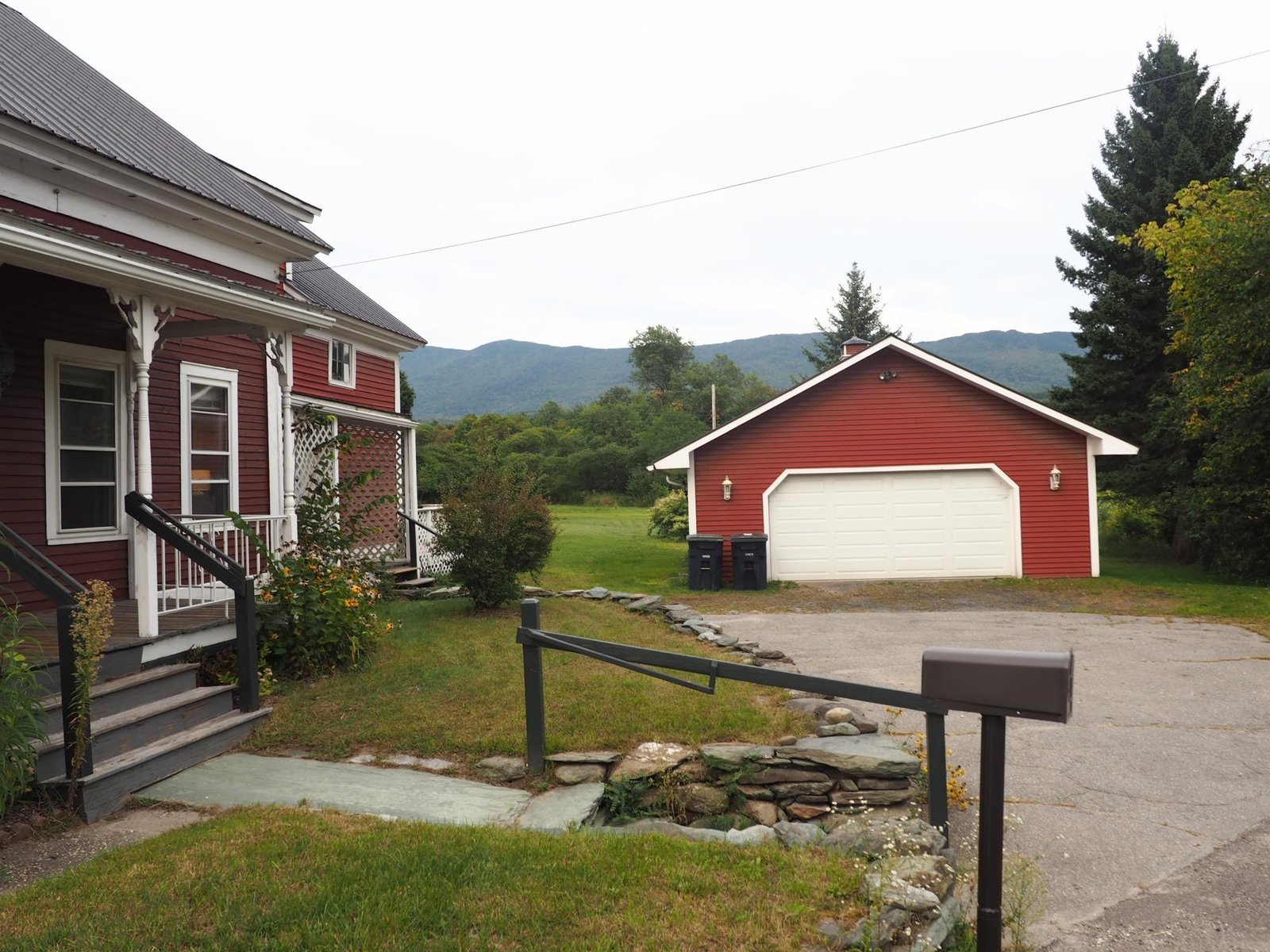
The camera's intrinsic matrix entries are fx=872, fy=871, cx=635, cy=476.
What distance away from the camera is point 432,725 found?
592 cm

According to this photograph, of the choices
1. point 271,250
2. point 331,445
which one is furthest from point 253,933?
point 271,250

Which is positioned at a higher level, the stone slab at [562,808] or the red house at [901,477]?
the red house at [901,477]

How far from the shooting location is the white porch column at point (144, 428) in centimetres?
616

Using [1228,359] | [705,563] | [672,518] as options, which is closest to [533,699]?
[705,563]

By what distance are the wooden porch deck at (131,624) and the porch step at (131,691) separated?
22cm

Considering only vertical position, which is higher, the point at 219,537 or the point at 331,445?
the point at 331,445

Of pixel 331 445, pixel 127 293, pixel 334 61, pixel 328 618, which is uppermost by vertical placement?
pixel 334 61

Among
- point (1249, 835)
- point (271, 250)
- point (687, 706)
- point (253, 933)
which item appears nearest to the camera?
point (253, 933)

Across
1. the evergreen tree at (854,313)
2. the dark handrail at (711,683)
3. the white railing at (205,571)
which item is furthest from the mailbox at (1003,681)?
the evergreen tree at (854,313)

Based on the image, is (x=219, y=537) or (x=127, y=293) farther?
(x=219, y=537)

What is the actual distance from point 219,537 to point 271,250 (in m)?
3.43

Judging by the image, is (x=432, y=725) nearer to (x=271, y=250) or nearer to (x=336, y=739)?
(x=336, y=739)

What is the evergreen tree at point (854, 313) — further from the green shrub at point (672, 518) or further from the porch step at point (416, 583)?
the porch step at point (416, 583)

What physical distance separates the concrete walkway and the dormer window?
11.2 meters
